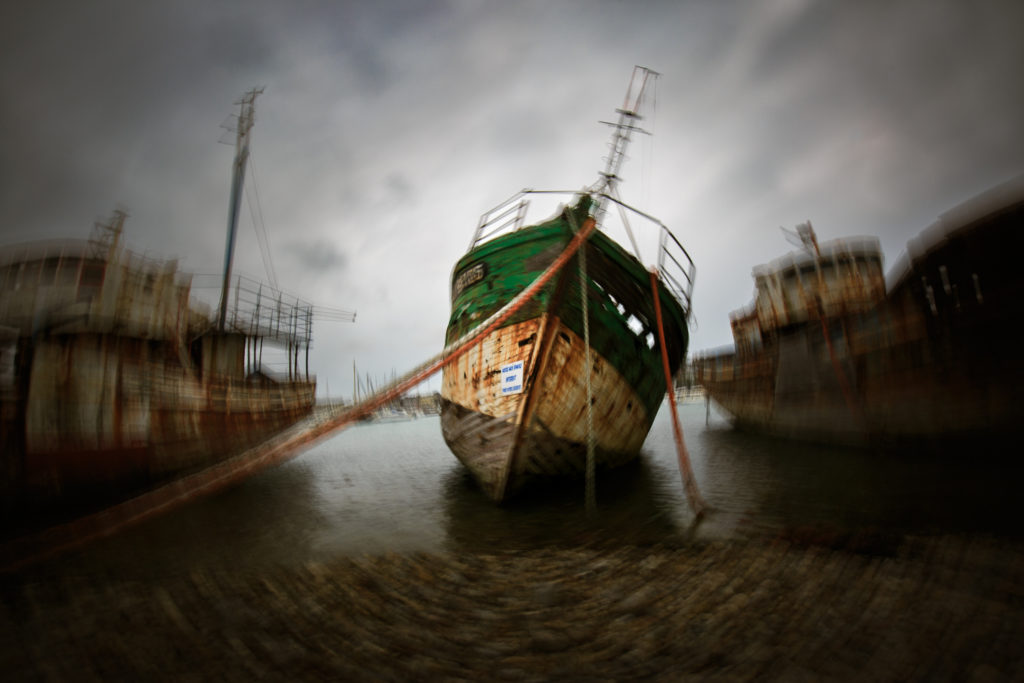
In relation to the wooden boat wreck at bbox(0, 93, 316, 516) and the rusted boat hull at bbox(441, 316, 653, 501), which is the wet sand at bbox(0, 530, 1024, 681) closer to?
the rusted boat hull at bbox(441, 316, 653, 501)

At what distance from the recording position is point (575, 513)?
17.6 feet

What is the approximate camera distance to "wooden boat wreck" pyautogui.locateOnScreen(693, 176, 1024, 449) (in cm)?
585

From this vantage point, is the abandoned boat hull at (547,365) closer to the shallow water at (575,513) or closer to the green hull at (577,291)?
the green hull at (577,291)

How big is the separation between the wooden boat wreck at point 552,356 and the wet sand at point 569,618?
6.59ft

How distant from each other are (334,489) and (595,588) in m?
7.52

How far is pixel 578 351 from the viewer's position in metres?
5.57

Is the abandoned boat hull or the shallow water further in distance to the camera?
the abandoned boat hull

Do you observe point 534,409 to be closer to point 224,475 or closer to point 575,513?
point 575,513

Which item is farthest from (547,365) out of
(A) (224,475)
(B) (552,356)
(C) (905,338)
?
(C) (905,338)

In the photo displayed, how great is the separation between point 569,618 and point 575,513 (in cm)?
293

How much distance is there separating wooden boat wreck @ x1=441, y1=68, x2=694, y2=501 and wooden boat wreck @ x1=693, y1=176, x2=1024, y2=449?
4.54m

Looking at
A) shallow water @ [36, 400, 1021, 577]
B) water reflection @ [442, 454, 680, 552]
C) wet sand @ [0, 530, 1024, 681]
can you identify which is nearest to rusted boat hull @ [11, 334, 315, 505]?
shallow water @ [36, 400, 1021, 577]

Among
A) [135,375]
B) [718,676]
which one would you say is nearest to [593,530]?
[718,676]

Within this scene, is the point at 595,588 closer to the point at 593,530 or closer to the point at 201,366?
the point at 593,530
